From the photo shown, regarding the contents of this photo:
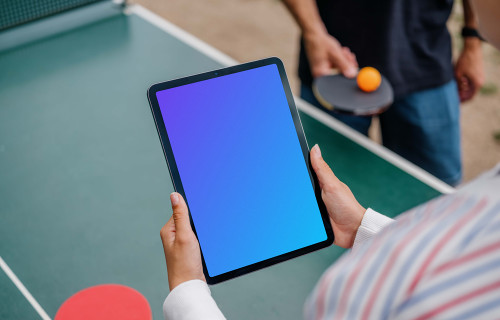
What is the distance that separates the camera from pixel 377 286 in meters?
0.59

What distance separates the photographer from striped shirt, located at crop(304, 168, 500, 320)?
0.55 meters

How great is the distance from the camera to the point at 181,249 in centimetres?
108

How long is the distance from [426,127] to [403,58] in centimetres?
27

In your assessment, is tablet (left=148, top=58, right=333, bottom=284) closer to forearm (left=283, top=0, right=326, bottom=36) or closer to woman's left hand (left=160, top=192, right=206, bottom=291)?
woman's left hand (left=160, top=192, right=206, bottom=291)

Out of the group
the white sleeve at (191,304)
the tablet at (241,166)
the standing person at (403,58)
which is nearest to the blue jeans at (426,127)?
the standing person at (403,58)

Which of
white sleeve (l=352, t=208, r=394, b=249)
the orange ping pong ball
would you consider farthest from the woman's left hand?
the orange ping pong ball

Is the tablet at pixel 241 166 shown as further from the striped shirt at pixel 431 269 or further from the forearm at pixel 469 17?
the forearm at pixel 469 17

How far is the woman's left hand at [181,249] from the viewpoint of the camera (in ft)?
3.44

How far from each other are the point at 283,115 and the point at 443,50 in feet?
3.54

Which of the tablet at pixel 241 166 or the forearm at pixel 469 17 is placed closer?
the tablet at pixel 241 166

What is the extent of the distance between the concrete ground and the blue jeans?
1.17 meters

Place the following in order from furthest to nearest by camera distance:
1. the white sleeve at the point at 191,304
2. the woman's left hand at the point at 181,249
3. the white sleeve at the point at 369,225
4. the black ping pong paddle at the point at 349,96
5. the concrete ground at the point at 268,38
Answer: the concrete ground at the point at 268,38, the black ping pong paddle at the point at 349,96, the white sleeve at the point at 369,225, the woman's left hand at the point at 181,249, the white sleeve at the point at 191,304

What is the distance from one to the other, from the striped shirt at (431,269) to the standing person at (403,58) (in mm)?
1318

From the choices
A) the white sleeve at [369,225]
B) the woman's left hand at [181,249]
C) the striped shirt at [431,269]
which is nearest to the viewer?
the striped shirt at [431,269]
